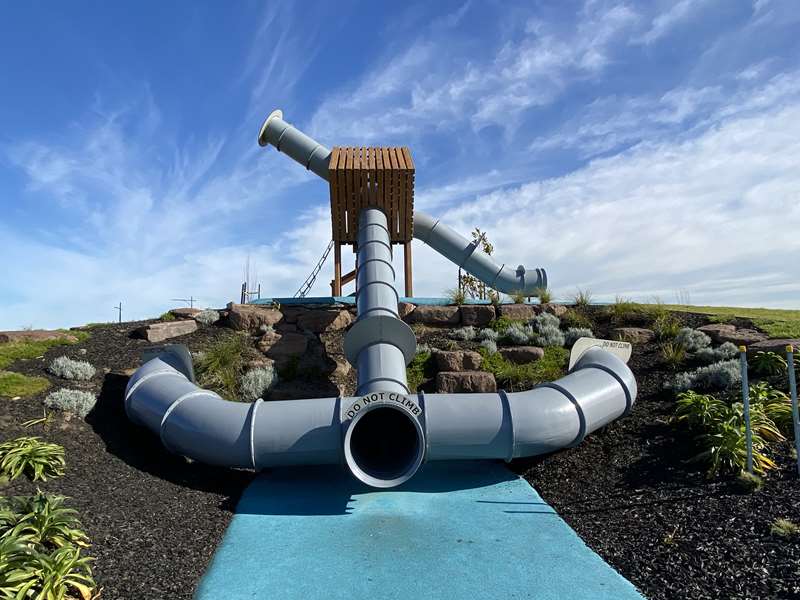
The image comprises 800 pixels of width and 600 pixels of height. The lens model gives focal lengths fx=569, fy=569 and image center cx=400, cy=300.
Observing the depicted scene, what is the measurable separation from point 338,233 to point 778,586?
10.3m

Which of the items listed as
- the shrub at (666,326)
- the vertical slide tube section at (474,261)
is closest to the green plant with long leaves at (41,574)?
the shrub at (666,326)

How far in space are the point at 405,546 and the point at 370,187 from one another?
8.36 m

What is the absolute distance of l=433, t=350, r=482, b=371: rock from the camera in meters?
10.1

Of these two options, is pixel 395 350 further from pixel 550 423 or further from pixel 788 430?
pixel 788 430

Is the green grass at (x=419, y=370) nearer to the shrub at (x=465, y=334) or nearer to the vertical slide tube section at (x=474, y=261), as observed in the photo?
the shrub at (x=465, y=334)

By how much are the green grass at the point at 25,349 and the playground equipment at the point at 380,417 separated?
9.17ft

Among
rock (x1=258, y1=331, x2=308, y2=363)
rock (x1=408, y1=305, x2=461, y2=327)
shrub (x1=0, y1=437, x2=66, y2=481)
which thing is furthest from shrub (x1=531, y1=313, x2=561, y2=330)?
shrub (x1=0, y1=437, x2=66, y2=481)

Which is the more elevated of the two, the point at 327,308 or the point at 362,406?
the point at 327,308

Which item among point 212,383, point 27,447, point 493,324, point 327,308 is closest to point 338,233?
point 327,308

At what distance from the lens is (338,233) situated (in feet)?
42.2

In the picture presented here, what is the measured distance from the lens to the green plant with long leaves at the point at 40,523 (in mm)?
4395

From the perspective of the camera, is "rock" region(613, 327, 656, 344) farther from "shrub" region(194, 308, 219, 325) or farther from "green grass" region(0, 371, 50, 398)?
"green grass" region(0, 371, 50, 398)

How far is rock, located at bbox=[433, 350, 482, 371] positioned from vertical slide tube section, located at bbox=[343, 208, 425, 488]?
59.8 inches

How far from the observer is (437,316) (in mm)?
12320
